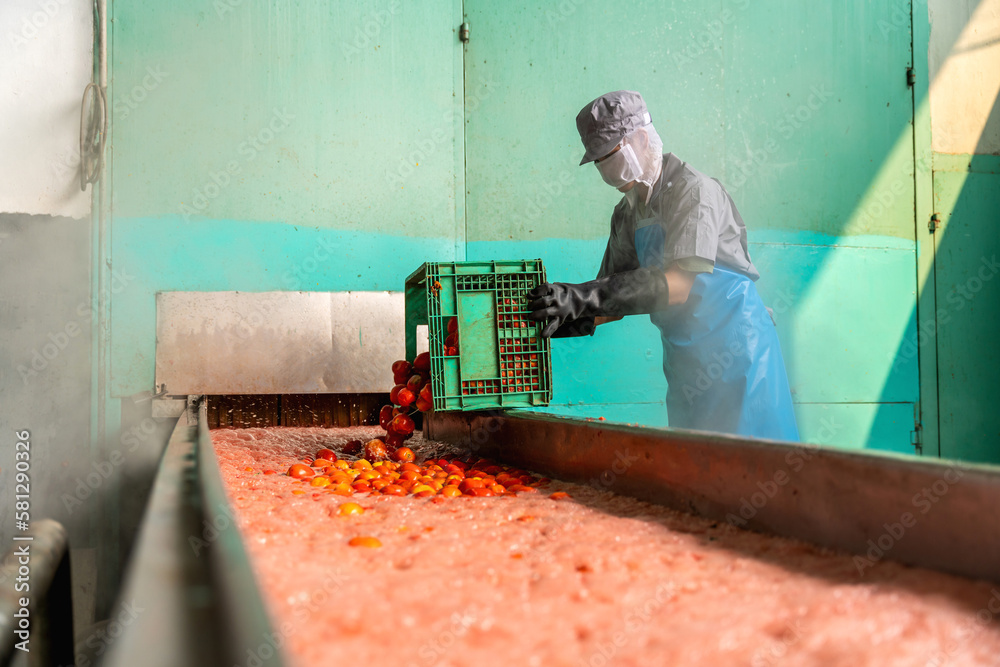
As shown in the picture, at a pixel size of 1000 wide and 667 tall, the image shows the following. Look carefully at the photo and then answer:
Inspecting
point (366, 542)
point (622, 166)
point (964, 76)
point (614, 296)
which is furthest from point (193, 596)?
point (964, 76)

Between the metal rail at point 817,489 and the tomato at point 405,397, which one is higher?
the tomato at point 405,397

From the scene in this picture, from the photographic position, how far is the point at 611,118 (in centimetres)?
261

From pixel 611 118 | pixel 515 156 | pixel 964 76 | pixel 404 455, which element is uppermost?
pixel 964 76

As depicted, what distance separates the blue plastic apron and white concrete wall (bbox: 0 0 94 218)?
3.16 m

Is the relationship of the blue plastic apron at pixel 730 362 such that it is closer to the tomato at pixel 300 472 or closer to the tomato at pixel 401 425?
the tomato at pixel 401 425

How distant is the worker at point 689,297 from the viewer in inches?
95.7

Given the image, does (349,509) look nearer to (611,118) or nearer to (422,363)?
(422,363)

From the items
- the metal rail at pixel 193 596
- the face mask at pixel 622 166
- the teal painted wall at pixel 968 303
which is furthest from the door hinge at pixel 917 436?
the metal rail at pixel 193 596

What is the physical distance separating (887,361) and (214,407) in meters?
4.26

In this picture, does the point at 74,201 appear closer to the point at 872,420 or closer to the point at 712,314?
the point at 712,314

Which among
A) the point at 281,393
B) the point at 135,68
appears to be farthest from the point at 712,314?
the point at 135,68

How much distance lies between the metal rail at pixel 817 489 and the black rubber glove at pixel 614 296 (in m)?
0.58

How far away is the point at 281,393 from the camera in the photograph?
3.57m

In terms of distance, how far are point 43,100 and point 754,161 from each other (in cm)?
418
